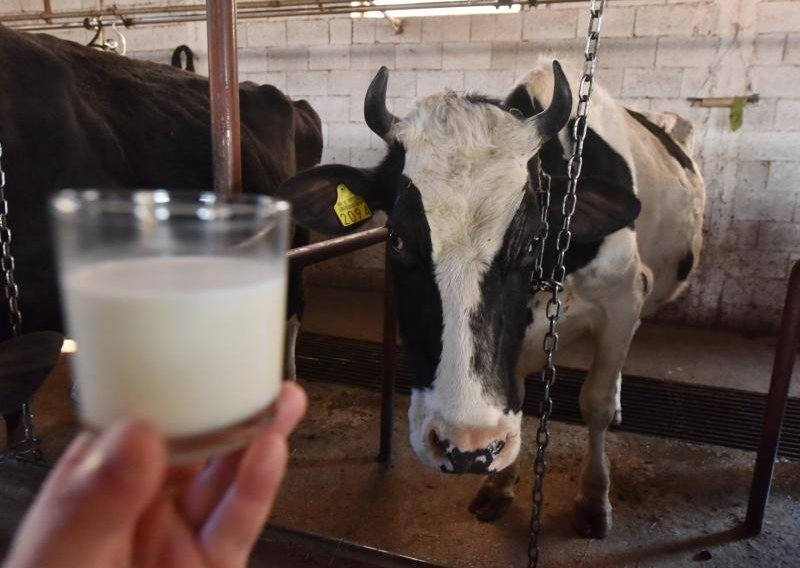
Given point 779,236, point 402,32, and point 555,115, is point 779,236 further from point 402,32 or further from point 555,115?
point 555,115

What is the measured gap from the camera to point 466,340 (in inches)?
59.7

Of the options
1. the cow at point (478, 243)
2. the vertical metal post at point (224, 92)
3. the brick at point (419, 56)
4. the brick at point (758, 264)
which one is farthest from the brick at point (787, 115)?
the vertical metal post at point (224, 92)

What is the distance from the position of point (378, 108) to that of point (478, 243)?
1.81 feet

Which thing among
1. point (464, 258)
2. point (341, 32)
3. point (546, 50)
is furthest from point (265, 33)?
point (464, 258)

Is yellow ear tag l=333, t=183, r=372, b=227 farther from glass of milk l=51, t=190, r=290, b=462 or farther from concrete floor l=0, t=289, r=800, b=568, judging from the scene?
glass of milk l=51, t=190, r=290, b=462

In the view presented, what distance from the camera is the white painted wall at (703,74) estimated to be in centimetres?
452

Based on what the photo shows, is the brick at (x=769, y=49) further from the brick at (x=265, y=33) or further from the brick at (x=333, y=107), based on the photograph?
the brick at (x=265, y=33)

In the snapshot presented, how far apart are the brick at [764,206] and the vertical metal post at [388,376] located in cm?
353

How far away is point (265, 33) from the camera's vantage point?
563 centimetres

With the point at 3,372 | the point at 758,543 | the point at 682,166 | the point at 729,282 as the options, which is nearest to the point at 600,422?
the point at 758,543

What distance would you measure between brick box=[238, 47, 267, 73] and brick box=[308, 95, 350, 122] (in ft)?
1.92

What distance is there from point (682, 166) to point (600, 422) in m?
1.80

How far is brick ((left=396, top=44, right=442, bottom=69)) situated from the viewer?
5207 mm

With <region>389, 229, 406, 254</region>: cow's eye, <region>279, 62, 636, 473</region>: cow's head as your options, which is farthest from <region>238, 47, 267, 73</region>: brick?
<region>389, 229, 406, 254</region>: cow's eye
